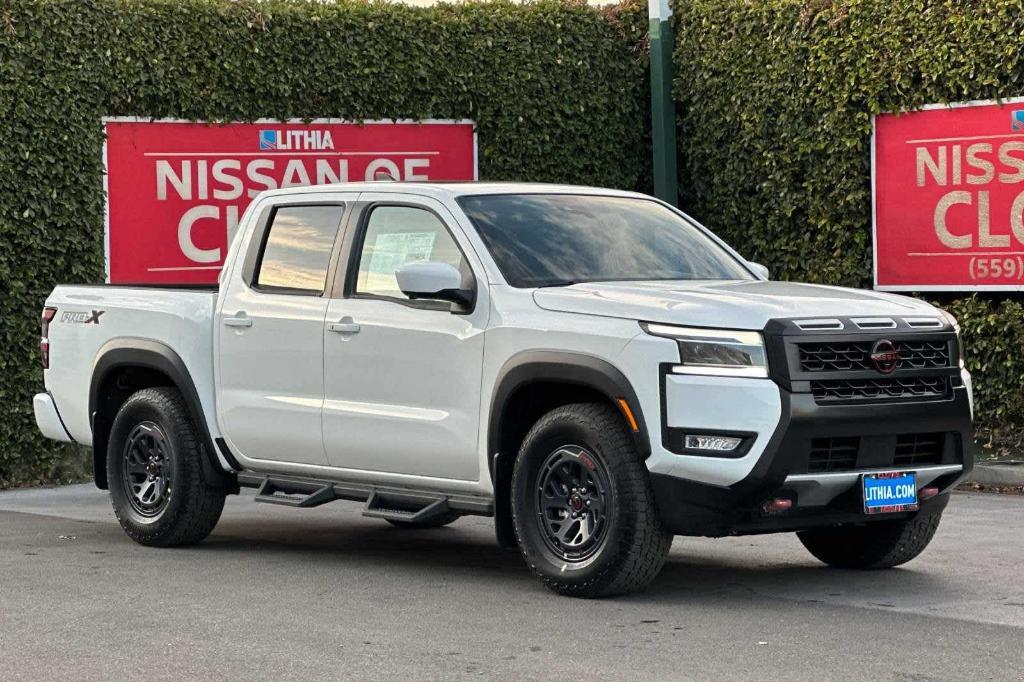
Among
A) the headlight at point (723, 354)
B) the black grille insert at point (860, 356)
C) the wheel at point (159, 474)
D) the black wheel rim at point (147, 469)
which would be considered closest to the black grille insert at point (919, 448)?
the black grille insert at point (860, 356)

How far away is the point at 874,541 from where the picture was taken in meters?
9.10

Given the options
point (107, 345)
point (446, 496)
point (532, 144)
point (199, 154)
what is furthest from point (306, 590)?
point (532, 144)

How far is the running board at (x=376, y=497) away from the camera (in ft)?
29.1

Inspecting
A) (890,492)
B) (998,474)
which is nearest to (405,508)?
(890,492)

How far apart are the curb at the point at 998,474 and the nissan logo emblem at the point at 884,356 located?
505 centimetres

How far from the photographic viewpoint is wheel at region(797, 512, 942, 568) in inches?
354

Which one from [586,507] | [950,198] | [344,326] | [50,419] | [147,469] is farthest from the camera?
[950,198]

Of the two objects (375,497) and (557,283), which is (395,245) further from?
(375,497)

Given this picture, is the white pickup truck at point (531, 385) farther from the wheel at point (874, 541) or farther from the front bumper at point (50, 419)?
the front bumper at point (50, 419)

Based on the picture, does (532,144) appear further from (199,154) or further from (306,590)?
(306,590)

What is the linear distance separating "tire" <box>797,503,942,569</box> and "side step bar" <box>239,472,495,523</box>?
5.87 feet

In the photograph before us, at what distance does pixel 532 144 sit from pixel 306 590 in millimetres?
7725

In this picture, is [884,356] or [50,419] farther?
[50,419]

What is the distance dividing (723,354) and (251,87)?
25.6ft
